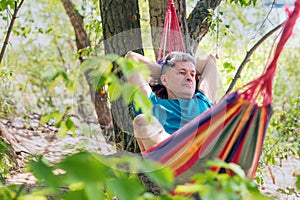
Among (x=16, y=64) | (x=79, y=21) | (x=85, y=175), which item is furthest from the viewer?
(x=16, y=64)

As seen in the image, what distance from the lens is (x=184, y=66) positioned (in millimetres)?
2150

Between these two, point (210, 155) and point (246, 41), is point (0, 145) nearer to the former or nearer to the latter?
point (210, 155)

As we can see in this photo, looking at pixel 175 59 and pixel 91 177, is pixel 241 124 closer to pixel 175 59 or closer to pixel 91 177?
pixel 175 59

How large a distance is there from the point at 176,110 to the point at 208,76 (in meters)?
0.24

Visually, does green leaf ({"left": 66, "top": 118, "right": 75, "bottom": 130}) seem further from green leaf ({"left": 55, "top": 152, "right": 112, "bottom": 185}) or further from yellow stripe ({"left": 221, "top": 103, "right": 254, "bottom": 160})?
yellow stripe ({"left": 221, "top": 103, "right": 254, "bottom": 160})

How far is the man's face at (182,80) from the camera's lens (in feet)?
6.98

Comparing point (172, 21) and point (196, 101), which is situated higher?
point (172, 21)

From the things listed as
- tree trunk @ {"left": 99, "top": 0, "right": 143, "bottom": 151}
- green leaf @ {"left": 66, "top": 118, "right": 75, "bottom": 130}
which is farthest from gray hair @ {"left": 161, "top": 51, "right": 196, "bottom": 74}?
green leaf @ {"left": 66, "top": 118, "right": 75, "bottom": 130}

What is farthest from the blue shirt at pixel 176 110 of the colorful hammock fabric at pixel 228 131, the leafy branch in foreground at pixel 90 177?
the leafy branch in foreground at pixel 90 177

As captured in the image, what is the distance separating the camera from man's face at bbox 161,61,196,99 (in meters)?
2.13

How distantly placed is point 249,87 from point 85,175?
3.09 ft

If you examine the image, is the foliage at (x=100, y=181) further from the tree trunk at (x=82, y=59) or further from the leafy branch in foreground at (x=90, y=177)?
the tree trunk at (x=82, y=59)

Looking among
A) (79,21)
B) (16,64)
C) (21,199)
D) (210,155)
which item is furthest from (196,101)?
(16,64)

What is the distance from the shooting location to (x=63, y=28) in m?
6.49
